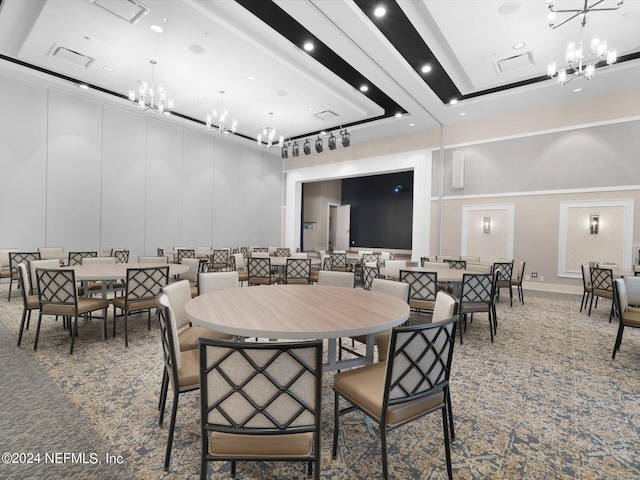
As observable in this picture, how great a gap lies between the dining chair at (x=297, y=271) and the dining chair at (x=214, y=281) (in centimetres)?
217

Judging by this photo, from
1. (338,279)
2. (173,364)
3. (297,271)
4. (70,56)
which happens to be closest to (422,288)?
(338,279)

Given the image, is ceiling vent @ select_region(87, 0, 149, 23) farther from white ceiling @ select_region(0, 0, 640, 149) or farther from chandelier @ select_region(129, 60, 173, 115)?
chandelier @ select_region(129, 60, 173, 115)

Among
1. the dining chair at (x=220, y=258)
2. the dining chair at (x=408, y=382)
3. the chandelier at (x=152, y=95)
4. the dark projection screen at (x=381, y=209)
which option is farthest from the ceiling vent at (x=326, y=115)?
the dining chair at (x=408, y=382)

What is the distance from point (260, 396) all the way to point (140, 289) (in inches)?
118

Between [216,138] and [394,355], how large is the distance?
431 inches

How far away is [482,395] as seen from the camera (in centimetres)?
255

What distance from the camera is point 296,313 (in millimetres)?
1883

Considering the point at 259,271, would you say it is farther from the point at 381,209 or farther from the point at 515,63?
the point at 381,209

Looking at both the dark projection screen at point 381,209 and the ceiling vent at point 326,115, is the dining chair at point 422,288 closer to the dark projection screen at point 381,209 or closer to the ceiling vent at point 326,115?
the ceiling vent at point 326,115

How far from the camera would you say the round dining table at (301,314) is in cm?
154

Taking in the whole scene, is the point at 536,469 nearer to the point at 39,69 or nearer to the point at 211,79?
the point at 211,79

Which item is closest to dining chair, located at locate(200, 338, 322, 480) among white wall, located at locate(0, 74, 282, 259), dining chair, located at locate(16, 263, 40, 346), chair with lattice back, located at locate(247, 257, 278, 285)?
dining chair, located at locate(16, 263, 40, 346)

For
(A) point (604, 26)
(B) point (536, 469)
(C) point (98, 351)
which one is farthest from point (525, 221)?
(C) point (98, 351)

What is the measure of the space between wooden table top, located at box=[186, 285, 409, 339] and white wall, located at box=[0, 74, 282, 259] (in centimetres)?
765
